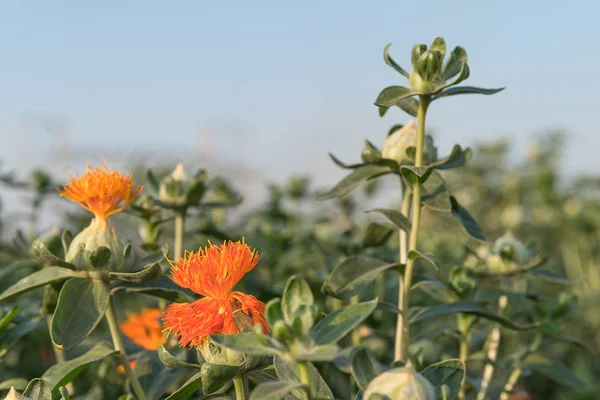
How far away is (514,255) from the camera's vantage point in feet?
5.31

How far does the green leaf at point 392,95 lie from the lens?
1091 mm

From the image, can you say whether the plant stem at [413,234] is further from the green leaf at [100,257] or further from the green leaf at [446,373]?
the green leaf at [100,257]

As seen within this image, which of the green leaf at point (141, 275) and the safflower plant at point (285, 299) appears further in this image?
the green leaf at point (141, 275)

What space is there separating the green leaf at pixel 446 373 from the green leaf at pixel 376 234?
2.02 feet

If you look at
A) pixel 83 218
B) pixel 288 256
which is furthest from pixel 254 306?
pixel 83 218

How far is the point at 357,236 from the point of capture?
209 centimetres

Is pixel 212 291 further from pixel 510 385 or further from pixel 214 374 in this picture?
pixel 510 385

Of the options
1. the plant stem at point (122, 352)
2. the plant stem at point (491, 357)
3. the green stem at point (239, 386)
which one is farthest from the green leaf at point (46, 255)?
the plant stem at point (491, 357)

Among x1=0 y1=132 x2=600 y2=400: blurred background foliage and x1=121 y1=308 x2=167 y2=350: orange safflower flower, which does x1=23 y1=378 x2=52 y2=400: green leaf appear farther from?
x1=121 y1=308 x2=167 y2=350: orange safflower flower

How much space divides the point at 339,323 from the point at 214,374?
195 millimetres

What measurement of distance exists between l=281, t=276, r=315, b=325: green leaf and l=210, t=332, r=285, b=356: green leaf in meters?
0.03

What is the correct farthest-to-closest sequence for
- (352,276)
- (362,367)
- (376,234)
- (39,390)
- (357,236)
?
(357,236) → (376,234) → (352,276) → (39,390) → (362,367)

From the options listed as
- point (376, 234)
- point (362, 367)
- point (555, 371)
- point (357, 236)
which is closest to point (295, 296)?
point (362, 367)

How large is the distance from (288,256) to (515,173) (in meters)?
3.40
